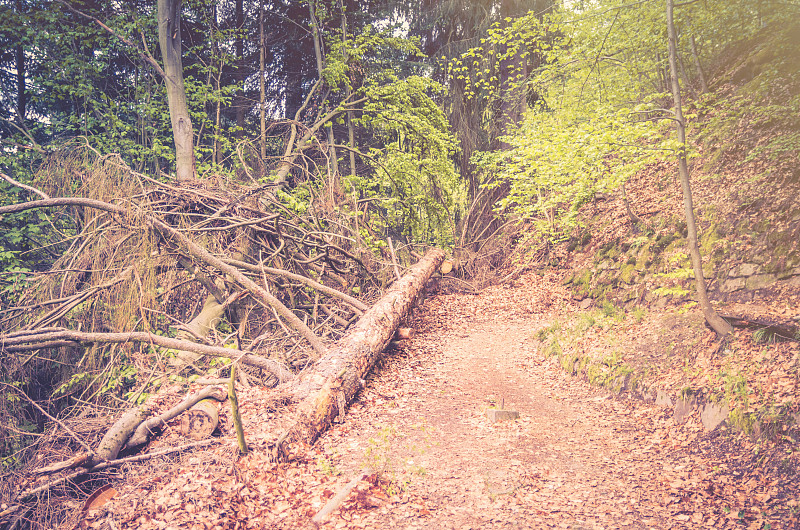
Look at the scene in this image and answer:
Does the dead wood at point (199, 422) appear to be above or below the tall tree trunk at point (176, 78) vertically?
below

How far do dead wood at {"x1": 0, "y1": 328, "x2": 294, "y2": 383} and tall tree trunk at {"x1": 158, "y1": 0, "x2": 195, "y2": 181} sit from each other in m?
4.77

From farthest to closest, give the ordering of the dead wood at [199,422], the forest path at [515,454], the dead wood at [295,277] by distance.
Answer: the dead wood at [295,277] → the dead wood at [199,422] → the forest path at [515,454]

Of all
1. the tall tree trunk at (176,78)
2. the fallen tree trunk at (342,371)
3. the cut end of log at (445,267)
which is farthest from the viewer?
the cut end of log at (445,267)

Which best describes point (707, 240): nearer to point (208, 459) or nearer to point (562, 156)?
point (562, 156)

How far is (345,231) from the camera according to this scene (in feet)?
33.1

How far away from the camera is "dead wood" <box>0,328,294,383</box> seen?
5.10 meters

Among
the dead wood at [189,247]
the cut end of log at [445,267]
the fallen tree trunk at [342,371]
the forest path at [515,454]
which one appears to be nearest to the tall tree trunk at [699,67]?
the forest path at [515,454]

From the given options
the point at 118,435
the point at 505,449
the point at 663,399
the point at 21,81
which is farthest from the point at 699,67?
the point at 21,81

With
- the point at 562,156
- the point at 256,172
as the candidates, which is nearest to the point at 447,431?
the point at 562,156

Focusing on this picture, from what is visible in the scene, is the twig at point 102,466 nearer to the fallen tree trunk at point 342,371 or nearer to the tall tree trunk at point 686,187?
the fallen tree trunk at point 342,371

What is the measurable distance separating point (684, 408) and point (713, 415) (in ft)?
1.23

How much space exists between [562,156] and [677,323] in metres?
2.98

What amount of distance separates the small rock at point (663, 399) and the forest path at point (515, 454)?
85mm

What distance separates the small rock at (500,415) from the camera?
516 centimetres
